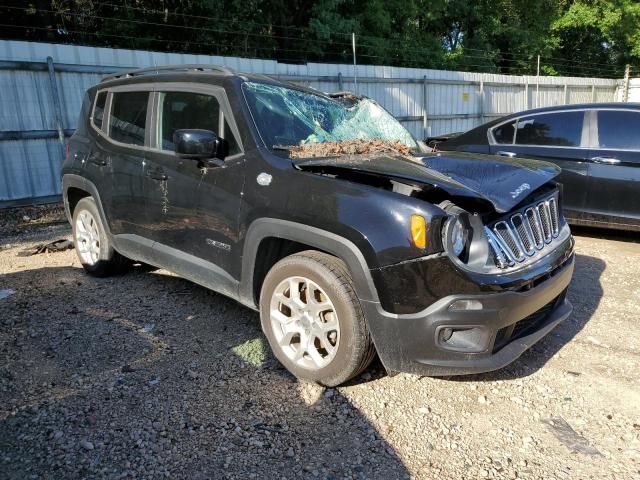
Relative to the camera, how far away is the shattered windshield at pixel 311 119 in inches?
139

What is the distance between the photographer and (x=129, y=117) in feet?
14.7

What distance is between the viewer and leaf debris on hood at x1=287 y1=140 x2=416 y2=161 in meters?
3.37

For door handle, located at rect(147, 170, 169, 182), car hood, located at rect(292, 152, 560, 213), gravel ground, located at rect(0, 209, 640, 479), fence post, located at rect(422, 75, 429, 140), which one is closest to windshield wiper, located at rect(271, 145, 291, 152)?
car hood, located at rect(292, 152, 560, 213)

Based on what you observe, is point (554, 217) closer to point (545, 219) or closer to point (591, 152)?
point (545, 219)

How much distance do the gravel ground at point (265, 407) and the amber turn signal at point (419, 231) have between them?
977mm

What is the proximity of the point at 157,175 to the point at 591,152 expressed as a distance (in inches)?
186

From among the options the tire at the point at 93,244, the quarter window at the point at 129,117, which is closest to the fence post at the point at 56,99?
the tire at the point at 93,244

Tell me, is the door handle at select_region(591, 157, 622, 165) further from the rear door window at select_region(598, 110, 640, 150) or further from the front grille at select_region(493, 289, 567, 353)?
the front grille at select_region(493, 289, 567, 353)

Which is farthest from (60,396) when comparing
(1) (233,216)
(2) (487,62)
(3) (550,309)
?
(2) (487,62)

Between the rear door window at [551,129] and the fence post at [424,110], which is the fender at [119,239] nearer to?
the rear door window at [551,129]

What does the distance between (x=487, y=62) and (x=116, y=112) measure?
24.4 metres

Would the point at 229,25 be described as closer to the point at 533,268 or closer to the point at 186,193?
the point at 186,193

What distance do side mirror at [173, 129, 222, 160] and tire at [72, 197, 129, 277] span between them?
1839mm

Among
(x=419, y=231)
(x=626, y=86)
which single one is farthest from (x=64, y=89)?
(x=626, y=86)
